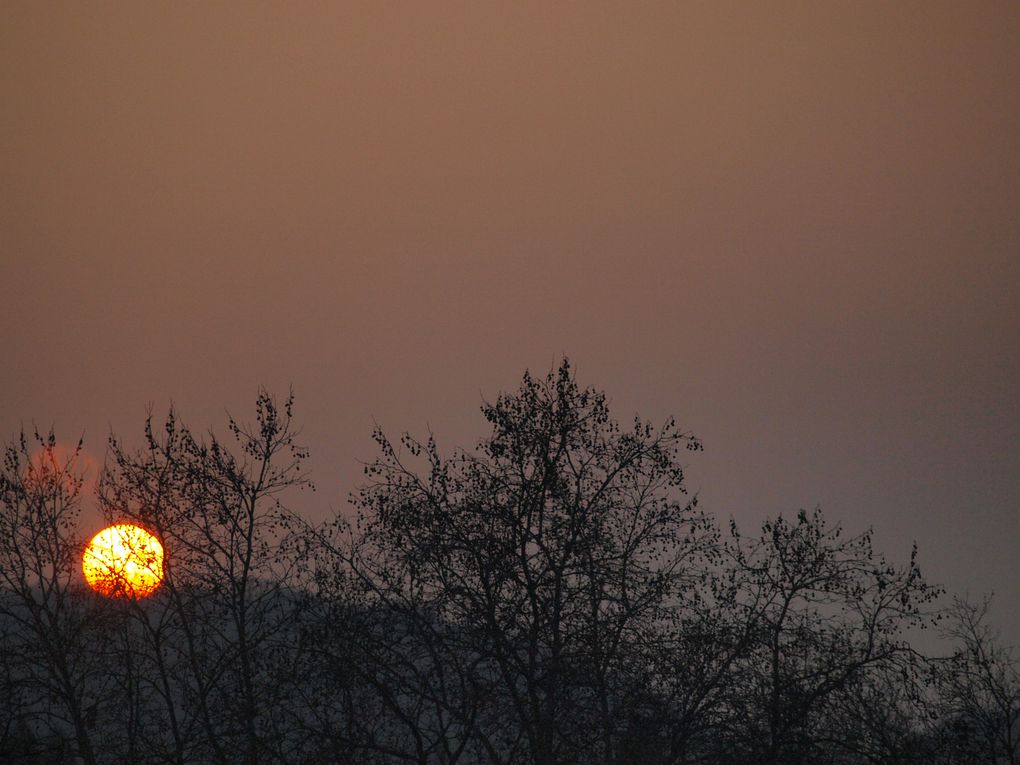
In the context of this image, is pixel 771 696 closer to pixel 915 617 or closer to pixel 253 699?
pixel 915 617

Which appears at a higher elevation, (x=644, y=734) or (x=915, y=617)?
(x=915, y=617)

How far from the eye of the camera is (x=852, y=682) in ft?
56.2

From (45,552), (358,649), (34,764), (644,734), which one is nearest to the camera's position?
(644,734)

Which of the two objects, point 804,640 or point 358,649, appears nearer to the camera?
point 804,640

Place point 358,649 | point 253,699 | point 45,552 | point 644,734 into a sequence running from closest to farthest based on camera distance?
1. point 644,734
2. point 358,649
3. point 253,699
4. point 45,552

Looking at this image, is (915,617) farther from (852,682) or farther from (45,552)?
(45,552)

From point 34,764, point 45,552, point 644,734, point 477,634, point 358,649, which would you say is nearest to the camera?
point 644,734

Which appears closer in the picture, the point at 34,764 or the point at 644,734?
the point at 644,734

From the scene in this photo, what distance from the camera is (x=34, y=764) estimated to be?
934 inches

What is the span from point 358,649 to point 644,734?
4854 mm

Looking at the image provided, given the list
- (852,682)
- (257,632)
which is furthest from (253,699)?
(852,682)

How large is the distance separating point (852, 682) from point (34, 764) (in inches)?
633

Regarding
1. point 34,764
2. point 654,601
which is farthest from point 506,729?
point 34,764

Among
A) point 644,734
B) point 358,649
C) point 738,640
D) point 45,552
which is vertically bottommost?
point 644,734
